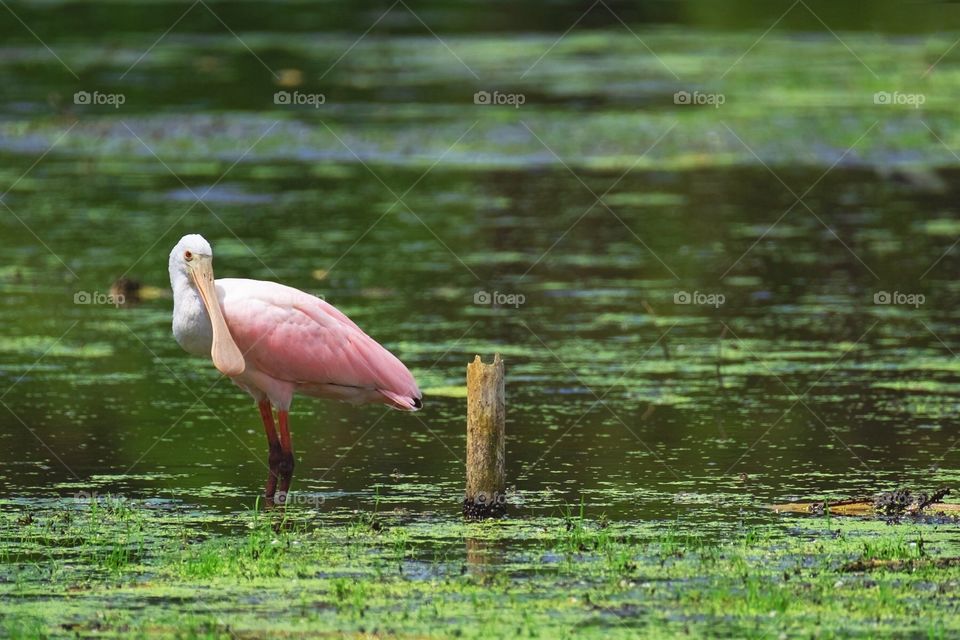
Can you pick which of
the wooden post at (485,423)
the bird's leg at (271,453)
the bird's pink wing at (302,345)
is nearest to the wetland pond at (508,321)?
the bird's leg at (271,453)

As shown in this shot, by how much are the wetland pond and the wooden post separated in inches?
11.3

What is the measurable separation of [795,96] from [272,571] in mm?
19570

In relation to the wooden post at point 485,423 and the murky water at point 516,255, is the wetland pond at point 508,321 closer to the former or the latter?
the murky water at point 516,255

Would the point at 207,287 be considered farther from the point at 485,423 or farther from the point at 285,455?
the point at 485,423

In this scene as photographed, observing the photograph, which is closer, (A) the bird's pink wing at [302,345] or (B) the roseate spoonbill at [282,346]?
(B) the roseate spoonbill at [282,346]

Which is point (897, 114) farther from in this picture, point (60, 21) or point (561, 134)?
point (60, 21)

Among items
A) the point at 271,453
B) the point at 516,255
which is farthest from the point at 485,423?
the point at 516,255

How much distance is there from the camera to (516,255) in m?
18.4

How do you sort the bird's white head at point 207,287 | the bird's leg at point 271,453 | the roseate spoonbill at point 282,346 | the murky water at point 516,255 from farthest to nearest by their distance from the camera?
1. the murky water at point 516,255
2. the bird's leg at point 271,453
3. the roseate spoonbill at point 282,346
4. the bird's white head at point 207,287

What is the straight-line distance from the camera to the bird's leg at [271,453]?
10797 mm

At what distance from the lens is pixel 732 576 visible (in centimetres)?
869

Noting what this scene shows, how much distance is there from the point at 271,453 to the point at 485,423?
1.81 m

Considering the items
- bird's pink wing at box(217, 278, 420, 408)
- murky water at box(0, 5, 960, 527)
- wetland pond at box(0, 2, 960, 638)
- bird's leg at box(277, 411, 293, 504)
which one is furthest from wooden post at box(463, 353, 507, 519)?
bird's leg at box(277, 411, 293, 504)

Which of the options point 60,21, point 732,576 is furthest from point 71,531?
point 60,21
